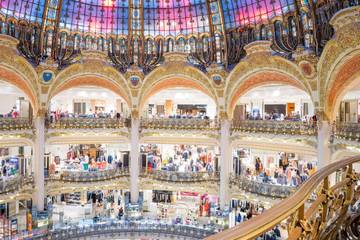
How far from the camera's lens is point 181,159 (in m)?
29.8

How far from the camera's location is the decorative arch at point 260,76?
73.6 feet

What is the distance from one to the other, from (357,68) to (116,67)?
60.1 feet

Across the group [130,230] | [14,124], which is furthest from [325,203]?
[14,124]

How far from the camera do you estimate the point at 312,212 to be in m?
2.71

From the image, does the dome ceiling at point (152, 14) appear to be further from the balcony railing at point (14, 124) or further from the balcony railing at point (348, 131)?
the balcony railing at point (348, 131)

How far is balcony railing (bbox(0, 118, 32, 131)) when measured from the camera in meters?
22.9

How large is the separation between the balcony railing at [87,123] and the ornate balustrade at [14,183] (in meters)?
4.52

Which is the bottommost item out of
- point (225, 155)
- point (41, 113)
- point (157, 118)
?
point (225, 155)

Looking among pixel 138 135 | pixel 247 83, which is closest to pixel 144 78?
pixel 138 135

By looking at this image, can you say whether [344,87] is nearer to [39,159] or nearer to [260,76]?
[260,76]

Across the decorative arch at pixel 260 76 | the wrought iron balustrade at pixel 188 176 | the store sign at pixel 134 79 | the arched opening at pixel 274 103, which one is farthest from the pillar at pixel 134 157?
the arched opening at pixel 274 103

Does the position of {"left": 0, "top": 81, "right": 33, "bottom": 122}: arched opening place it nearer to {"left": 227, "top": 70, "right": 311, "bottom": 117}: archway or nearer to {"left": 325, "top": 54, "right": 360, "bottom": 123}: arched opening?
A: {"left": 227, "top": 70, "right": 311, "bottom": 117}: archway

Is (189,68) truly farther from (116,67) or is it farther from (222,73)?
(116,67)

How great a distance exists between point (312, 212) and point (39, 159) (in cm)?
2613
